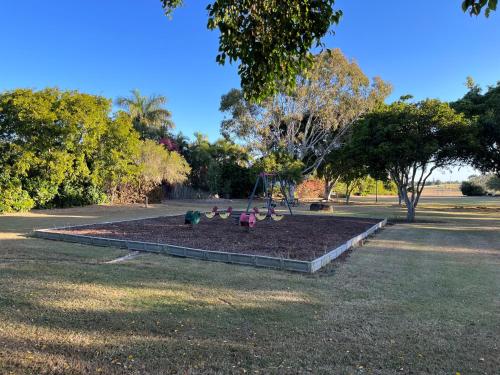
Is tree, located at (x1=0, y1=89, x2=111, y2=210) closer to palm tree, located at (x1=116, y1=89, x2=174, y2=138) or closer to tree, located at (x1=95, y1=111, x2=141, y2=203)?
tree, located at (x1=95, y1=111, x2=141, y2=203)

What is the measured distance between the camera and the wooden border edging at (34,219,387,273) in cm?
707

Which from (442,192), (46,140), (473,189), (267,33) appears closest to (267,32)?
(267,33)

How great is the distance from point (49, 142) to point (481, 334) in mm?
19165

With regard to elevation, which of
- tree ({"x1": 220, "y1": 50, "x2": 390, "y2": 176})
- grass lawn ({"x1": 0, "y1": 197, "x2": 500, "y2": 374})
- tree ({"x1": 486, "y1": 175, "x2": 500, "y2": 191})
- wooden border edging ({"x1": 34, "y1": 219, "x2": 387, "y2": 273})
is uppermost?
tree ({"x1": 220, "y1": 50, "x2": 390, "y2": 176})

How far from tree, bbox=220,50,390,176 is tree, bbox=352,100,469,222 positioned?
11938mm

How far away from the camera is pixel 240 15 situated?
4.54 metres

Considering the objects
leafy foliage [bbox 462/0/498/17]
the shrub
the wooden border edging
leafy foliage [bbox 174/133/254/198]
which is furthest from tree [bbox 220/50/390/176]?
the shrub

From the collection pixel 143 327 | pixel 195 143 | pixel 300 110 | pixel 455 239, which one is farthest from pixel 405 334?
pixel 195 143

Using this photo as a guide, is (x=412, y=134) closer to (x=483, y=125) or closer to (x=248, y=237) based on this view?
(x=483, y=125)

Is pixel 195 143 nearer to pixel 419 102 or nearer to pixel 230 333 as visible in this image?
pixel 419 102

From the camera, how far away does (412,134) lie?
53.2 feet

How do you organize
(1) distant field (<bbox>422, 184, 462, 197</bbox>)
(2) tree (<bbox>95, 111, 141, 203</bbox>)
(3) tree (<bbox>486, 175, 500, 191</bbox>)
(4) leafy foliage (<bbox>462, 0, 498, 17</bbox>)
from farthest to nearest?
(1) distant field (<bbox>422, 184, 462, 197</bbox>), (3) tree (<bbox>486, 175, 500, 191</bbox>), (2) tree (<bbox>95, 111, 141, 203</bbox>), (4) leafy foliage (<bbox>462, 0, 498, 17</bbox>)

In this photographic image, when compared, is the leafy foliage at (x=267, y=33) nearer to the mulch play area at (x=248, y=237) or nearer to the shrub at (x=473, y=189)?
the mulch play area at (x=248, y=237)

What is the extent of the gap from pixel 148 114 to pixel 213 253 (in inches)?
1199
